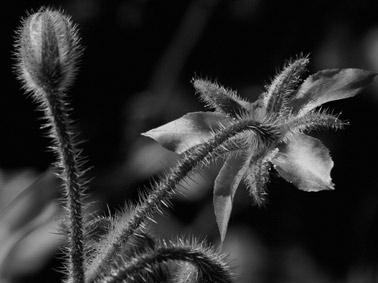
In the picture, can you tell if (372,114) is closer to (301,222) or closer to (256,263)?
(301,222)

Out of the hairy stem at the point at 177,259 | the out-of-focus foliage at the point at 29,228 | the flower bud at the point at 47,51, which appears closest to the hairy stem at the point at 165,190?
the hairy stem at the point at 177,259

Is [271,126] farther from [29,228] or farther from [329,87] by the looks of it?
[29,228]

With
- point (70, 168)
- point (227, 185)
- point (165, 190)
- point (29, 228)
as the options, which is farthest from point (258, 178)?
point (29, 228)

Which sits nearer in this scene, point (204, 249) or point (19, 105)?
point (204, 249)

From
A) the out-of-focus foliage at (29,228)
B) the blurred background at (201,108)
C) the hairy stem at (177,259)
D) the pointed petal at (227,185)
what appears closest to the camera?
the hairy stem at (177,259)

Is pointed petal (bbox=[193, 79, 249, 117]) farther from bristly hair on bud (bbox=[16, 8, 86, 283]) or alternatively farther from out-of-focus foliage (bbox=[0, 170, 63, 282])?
out-of-focus foliage (bbox=[0, 170, 63, 282])

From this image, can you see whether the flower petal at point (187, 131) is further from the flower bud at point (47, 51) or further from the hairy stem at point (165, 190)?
the flower bud at point (47, 51)

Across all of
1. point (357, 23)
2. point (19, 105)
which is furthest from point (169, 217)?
point (357, 23)
